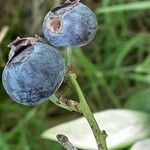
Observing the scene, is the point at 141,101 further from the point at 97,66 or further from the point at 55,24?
the point at 55,24

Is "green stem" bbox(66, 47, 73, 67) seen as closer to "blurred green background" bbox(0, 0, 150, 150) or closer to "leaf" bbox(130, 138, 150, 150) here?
"leaf" bbox(130, 138, 150, 150)

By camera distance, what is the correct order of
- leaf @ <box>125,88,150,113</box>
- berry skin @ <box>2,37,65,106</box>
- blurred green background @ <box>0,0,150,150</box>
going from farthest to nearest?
blurred green background @ <box>0,0,150,150</box>, leaf @ <box>125,88,150,113</box>, berry skin @ <box>2,37,65,106</box>

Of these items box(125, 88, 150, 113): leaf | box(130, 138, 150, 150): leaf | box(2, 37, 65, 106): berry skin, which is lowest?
box(2, 37, 65, 106): berry skin

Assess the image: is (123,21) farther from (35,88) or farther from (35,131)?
(35,88)

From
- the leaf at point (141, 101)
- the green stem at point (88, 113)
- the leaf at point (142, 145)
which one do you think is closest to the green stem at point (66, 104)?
the green stem at point (88, 113)

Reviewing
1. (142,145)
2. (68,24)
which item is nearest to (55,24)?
(68,24)

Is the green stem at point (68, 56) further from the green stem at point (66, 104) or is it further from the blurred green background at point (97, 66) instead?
the blurred green background at point (97, 66)

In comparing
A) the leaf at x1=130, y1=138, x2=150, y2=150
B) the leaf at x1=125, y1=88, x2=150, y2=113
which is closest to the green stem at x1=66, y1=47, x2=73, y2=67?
the leaf at x1=130, y1=138, x2=150, y2=150
